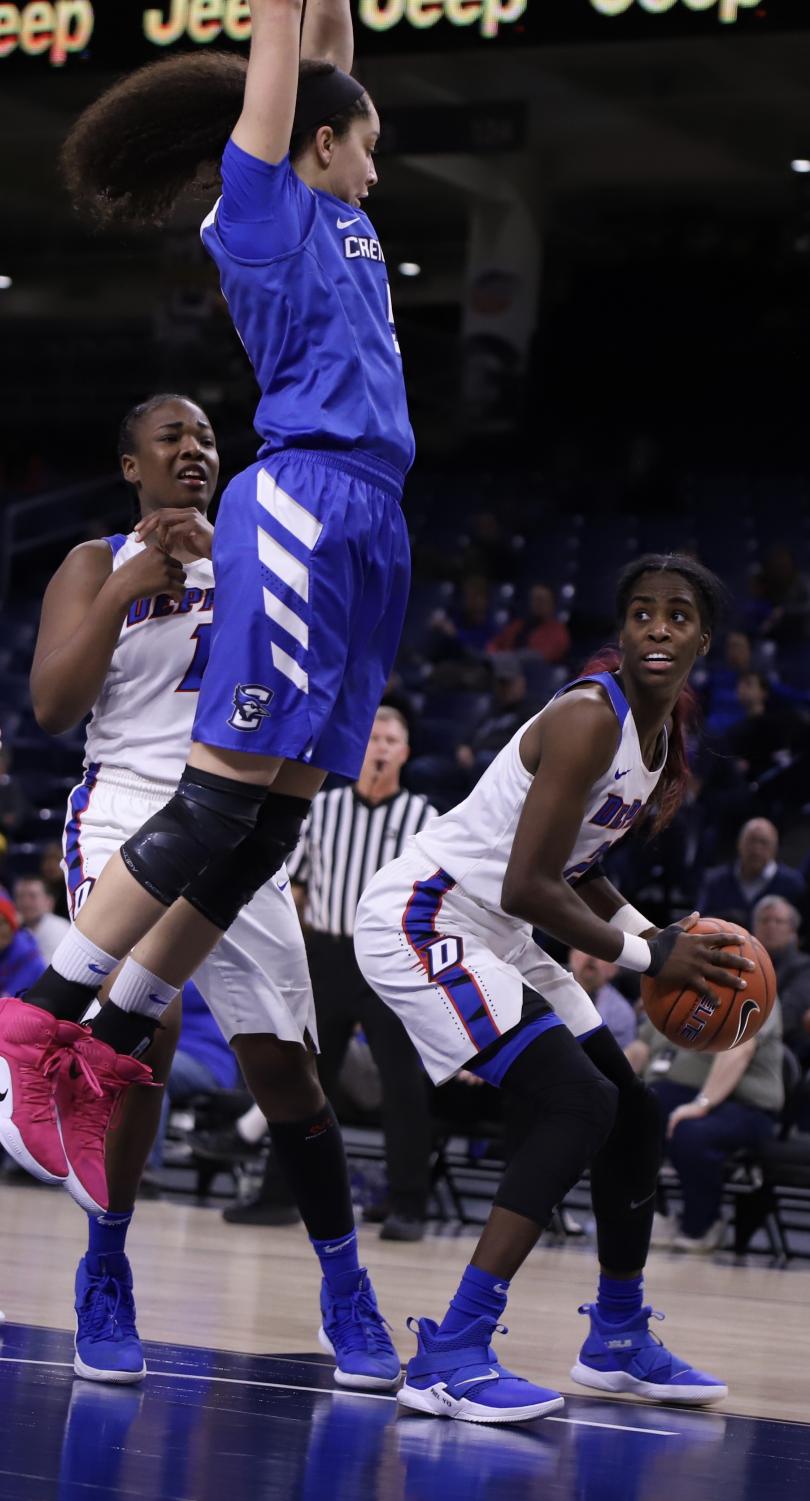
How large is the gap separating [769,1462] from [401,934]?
1.13 meters

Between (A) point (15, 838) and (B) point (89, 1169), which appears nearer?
(B) point (89, 1169)

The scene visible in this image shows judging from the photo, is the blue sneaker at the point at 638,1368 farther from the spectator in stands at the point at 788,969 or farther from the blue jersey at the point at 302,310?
the spectator in stands at the point at 788,969

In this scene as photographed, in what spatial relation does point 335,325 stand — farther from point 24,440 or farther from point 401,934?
point 24,440

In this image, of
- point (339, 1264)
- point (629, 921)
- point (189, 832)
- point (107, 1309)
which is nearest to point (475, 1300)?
point (339, 1264)

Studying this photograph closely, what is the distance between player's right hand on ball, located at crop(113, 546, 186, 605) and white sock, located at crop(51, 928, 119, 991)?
0.65 metres

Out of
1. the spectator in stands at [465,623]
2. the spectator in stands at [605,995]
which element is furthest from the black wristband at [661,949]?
the spectator in stands at [465,623]

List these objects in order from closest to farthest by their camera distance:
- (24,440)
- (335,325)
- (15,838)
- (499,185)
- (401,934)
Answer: (335,325), (401,934), (15,838), (499,185), (24,440)

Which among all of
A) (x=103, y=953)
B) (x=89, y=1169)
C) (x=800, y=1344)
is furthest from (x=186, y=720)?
(x=800, y=1344)

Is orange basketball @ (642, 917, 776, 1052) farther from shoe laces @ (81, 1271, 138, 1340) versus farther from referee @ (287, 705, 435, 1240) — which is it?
referee @ (287, 705, 435, 1240)

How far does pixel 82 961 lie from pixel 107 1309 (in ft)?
2.62

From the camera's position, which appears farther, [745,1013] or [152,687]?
[152,687]

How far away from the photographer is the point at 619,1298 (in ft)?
12.0

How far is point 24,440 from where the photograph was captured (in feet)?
62.8

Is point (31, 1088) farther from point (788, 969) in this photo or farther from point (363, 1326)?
point (788, 969)
